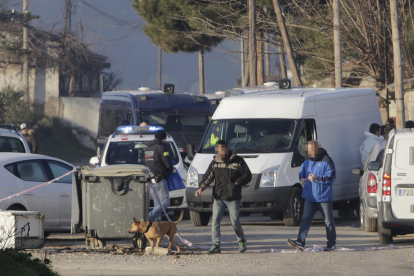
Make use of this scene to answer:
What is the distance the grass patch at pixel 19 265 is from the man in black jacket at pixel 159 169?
13.7ft

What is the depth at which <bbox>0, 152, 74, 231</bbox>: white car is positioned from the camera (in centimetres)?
1084

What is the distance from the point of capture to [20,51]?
4375cm

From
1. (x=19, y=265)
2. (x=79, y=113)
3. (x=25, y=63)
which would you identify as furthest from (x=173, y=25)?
(x=19, y=265)

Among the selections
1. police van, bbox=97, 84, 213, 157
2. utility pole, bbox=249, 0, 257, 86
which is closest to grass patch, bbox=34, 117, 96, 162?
utility pole, bbox=249, 0, 257, 86

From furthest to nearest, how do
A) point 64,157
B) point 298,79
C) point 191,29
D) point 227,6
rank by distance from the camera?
point 64,157 < point 191,29 < point 227,6 < point 298,79

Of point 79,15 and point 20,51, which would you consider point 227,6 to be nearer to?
point 20,51

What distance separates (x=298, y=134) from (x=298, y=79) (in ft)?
39.0

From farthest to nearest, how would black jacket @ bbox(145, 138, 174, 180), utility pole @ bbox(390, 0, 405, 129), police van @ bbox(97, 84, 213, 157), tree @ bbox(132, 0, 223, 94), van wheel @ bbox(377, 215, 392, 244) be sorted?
tree @ bbox(132, 0, 223, 94) → police van @ bbox(97, 84, 213, 157) → utility pole @ bbox(390, 0, 405, 129) → black jacket @ bbox(145, 138, 174, 180) → van wheel @ bbox(377, 215, 392, 244)

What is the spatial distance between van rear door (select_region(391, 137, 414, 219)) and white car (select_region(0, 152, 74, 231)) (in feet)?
16.4

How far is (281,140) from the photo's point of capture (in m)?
13.1

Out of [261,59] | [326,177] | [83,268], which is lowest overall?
[83,268]

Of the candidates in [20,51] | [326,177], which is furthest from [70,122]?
[326,177]

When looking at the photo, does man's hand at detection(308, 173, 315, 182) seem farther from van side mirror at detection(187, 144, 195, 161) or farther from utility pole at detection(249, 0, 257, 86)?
utility pole at detection(249, 0, 257, 86)

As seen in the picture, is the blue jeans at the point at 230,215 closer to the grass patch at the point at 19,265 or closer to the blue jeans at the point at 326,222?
the blue jeans at the point at 326,222
